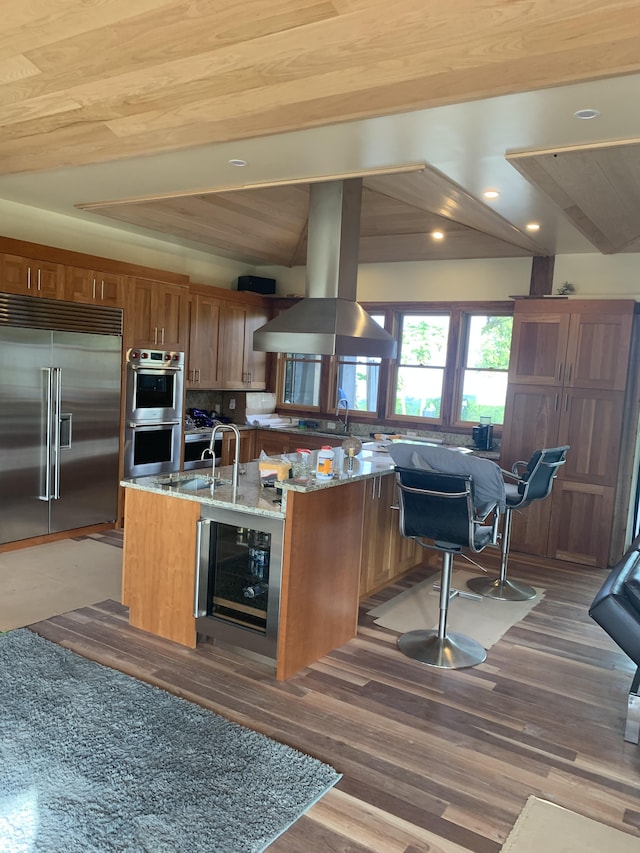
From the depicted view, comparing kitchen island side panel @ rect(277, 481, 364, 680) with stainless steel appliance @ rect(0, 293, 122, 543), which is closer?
kitchen island side panel @ rect(277, 481, 364, 680)

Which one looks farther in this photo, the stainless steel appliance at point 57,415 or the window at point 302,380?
the window at point 302,380

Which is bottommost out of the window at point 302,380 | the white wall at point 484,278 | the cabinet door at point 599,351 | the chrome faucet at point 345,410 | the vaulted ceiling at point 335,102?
the chrome faucet at point 345,410

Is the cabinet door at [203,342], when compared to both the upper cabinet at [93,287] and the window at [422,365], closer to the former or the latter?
the upper cabinet at [93,287]

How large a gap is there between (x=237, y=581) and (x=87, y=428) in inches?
103

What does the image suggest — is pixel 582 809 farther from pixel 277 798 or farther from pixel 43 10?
pixel 43 10

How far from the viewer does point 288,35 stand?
2336 millimetres

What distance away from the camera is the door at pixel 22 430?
4801 mm

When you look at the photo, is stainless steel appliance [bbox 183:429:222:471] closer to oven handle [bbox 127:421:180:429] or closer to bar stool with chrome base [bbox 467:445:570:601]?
oven handle [bbox 127:421:180:429]

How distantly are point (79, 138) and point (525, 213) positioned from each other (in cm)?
298

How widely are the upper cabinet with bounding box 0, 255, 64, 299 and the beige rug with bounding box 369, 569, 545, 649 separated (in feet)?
11.4

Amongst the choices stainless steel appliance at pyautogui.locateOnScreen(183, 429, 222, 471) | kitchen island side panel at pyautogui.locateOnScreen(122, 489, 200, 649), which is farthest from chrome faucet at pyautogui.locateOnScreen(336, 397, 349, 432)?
kitchen island side panel at pyautogui.locateOnScreen(122, 489, 200, 649)

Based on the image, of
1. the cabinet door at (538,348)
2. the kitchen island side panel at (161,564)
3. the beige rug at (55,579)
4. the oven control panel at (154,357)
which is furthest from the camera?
the oven control panel at (154,357)

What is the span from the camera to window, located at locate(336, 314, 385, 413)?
7.09m

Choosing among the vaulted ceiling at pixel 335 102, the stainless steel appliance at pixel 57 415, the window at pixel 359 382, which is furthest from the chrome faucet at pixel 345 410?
the vaulted ceiling at pixel 335 102
